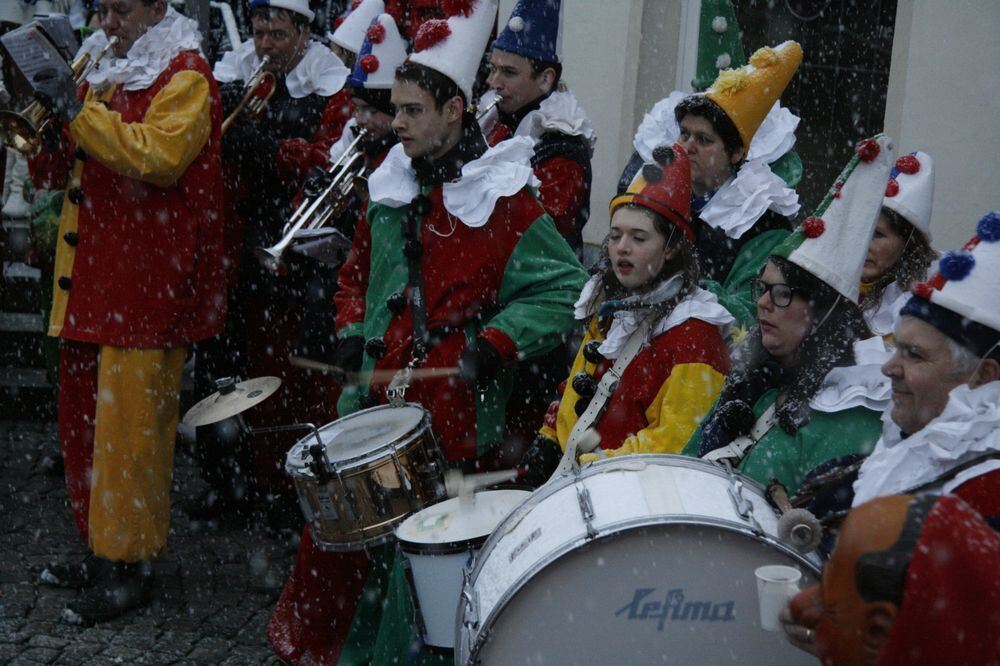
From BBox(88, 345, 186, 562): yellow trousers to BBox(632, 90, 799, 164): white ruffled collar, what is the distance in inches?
87.5

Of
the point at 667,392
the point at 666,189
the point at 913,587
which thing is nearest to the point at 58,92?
the point at 666,189

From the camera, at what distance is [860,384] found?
3170mm

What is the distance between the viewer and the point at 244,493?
6.45 metres

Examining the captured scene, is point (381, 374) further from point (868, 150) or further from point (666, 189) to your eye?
point (868, 150)

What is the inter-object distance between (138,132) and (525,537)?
113 inches

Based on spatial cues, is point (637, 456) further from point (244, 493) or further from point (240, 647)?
point (244, 493)

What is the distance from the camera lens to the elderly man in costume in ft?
5.79

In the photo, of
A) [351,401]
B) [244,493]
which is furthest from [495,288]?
[244,493]

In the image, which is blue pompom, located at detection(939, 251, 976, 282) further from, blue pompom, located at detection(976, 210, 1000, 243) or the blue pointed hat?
the blue pointed hat

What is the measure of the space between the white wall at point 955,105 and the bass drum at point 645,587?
13.4ft

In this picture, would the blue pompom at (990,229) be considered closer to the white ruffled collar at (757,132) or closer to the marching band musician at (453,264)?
the marching band musician at (453,264)

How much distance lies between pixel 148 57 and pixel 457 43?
60.6 inches

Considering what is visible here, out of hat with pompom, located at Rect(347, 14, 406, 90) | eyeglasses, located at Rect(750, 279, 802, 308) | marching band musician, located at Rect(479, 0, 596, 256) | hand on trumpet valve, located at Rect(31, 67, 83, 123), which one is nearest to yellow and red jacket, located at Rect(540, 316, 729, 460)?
eyeglasses, located at Rect(750, 279, 802, 308)

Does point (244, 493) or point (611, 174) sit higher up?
point (611, 174)
